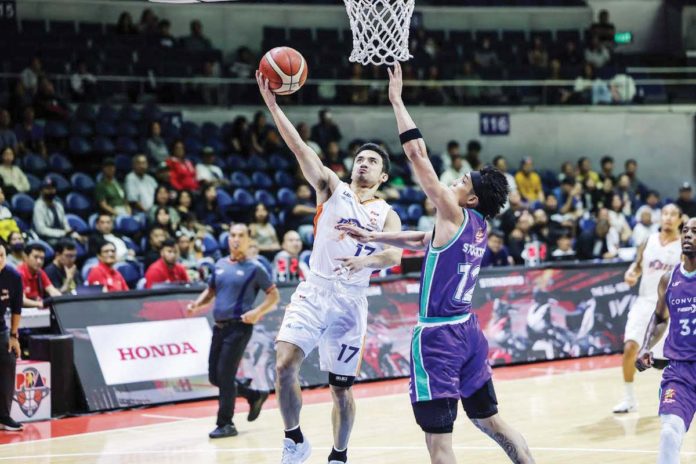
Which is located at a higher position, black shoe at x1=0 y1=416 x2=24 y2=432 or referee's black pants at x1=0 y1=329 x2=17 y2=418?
referee's black pants at x1=0 y1=329 x2=17 y2=418

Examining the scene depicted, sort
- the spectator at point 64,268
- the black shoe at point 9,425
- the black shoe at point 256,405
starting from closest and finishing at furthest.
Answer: the black shoe at point 256,405 → the black shoe at point 9,425 → the spectator at point 64,268

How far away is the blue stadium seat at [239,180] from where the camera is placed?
17378 millimetres

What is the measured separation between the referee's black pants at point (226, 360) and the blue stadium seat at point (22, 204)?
564cm

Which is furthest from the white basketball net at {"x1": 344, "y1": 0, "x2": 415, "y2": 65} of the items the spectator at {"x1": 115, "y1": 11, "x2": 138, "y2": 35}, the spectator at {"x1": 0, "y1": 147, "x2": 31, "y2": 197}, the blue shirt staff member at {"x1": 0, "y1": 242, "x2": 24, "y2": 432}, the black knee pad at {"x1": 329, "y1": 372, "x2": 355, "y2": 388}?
the spectator at {"x1": 115, "y1": 11, "x2": 138, "y2": 35}

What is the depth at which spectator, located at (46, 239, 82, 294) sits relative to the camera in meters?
12.2

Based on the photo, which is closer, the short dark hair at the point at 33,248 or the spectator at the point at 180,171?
the short dark hair at the point at 33,248

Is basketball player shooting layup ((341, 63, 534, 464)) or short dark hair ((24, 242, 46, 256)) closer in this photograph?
basketball player shooting layup ((341, 63, 534, 464))

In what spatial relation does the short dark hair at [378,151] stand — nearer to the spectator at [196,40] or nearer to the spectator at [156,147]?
the spectator at [156,147]

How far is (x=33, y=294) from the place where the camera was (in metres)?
11.6

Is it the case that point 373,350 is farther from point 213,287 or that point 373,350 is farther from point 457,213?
point 457,213

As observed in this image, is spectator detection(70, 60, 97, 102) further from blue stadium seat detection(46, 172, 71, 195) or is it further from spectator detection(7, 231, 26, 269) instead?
spectator detection(7, 231, 26, 269)

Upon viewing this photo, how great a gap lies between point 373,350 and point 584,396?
2669 mm

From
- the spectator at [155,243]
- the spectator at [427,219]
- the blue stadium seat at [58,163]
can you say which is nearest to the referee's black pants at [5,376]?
the spectator at [155,243]

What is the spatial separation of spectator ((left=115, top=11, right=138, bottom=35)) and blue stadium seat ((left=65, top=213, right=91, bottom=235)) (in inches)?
225
